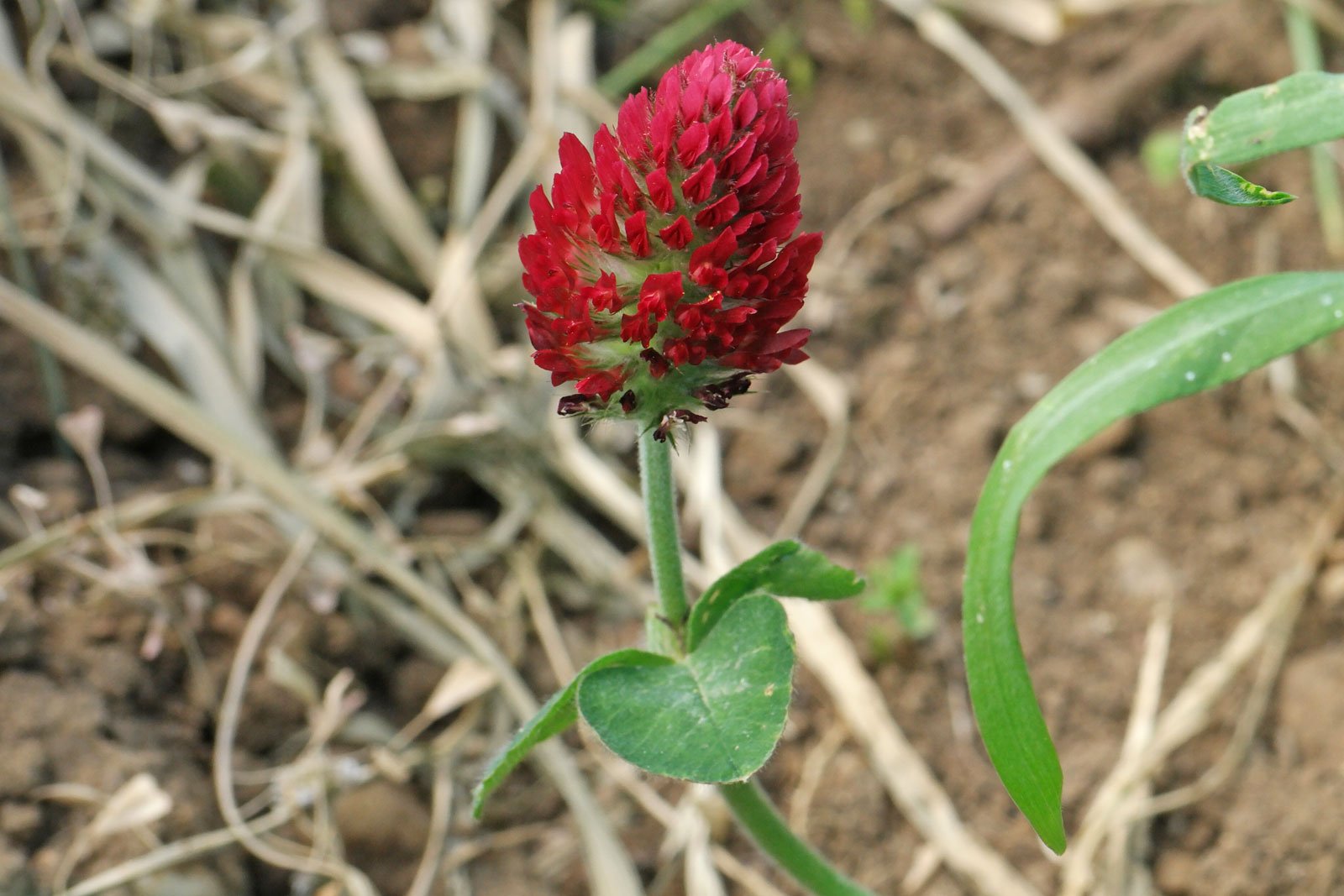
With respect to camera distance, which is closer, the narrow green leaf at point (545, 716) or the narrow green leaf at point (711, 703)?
the narrow green leaf at point (711, 703)

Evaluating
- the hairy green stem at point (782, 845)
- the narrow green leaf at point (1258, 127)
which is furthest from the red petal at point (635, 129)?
the hairy green stem at point (782, 845)

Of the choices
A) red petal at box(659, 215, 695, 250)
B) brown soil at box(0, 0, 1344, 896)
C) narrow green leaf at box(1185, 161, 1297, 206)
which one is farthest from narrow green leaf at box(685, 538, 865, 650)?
brown soil at box(0, 0, 1344, 896)

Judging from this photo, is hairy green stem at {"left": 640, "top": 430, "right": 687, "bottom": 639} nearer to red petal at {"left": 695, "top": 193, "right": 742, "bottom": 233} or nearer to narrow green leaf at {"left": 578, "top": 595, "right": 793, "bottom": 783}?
narrow green leaf at {"left": 578, "top": 595, "right": 793, "bottom": 783}

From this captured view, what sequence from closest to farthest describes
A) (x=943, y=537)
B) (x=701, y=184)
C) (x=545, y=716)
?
(x=701, y=184) < (x=545, y=716) < (x=943, y=537)

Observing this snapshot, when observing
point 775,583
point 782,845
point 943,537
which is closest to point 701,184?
point 775,583

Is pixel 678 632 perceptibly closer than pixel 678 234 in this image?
No

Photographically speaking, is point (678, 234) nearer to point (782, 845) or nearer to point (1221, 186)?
point (1221, 186)

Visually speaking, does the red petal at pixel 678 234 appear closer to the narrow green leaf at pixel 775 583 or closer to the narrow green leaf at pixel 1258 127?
the narrow green leaf at pixel 775 583
